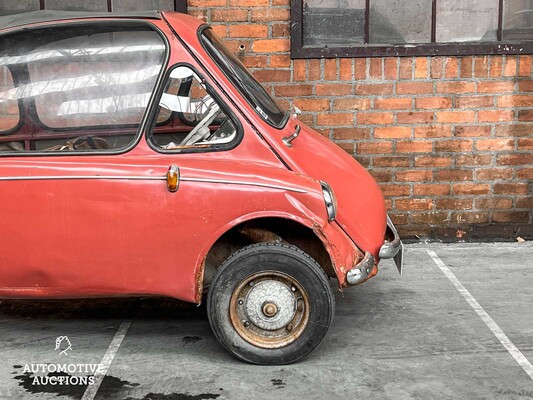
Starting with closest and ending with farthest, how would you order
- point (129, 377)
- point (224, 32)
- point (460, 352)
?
1. point (129, 377)
2. point (460, 352)
3. point (224, 32)

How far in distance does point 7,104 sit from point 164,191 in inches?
41.8

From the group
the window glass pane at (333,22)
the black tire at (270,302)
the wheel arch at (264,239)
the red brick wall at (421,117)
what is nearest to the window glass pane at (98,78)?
the wheel arch at (264,239)

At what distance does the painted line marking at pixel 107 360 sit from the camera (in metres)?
4.23

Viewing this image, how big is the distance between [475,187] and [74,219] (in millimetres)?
3795

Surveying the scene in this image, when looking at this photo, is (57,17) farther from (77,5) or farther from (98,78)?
(77,5)

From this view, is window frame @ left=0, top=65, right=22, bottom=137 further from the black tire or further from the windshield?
the black tire

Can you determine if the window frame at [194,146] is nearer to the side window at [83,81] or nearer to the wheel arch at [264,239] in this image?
the side window at [83,81]

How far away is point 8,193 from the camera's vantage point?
453cm

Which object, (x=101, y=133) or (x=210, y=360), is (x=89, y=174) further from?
(x=210, y=360)

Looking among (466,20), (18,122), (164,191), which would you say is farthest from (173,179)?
(466,20)

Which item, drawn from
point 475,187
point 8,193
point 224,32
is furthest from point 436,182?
point 8,193

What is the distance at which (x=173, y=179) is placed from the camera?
445cm

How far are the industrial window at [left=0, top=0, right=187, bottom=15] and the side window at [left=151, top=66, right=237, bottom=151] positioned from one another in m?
2.34
